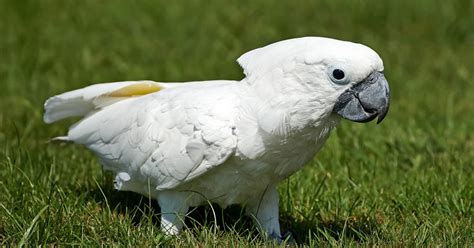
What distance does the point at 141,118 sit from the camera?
384 cm

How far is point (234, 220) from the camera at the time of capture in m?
4.20

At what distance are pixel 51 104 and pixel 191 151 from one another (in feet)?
3.40

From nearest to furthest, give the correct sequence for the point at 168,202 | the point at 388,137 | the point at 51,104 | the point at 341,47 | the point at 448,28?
the point at 341,47 < the point at 168,202 < the point at 51,104 < the point at 388,137 < the point at 448,28

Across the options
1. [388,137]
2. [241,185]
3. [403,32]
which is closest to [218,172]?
[241,185]

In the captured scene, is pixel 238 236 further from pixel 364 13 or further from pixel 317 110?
pixel 364 13

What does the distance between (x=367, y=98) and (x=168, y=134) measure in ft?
2.85

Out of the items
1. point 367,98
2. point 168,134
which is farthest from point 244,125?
point 367,98

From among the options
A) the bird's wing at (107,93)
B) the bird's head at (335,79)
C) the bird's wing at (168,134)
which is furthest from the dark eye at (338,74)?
the bird's wing at (107,93)

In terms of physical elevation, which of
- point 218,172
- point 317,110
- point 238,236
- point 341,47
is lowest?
point 238,236

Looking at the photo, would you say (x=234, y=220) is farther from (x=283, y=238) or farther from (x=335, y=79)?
(x=335, y=79)

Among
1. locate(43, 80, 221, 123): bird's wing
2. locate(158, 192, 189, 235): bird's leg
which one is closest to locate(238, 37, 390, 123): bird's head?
locate(158, 192, 189, 235): bird's leg

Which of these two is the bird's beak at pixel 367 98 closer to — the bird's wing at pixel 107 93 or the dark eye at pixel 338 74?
the dark eye at pixel 338 74

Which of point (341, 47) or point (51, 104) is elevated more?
point (341, 47)

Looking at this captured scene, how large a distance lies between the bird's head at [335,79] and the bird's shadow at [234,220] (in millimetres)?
625
